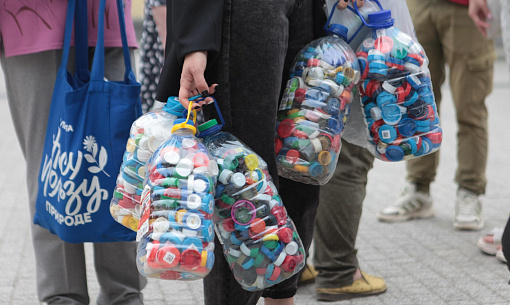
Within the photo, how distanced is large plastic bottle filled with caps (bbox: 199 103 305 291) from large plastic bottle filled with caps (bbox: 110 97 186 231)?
0.37 ft

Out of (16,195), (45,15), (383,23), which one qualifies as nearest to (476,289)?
(383,23)

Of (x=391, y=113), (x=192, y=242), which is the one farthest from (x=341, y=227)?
(x=192, y=242)

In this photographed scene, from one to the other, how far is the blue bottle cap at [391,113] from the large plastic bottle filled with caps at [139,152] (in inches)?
26.8

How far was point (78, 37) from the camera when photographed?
99.5 inches

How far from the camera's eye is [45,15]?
2482 millimetres

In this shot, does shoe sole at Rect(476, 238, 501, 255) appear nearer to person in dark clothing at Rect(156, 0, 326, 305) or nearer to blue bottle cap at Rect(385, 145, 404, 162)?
blue bottle cap at Rect(385, 145, 404, 162)

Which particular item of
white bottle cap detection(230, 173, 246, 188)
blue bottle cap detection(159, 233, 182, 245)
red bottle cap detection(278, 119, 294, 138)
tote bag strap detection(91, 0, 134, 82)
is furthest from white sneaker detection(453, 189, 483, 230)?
blue bottle cap detection(159, 233, 182, 245)

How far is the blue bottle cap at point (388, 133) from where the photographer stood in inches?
86.2

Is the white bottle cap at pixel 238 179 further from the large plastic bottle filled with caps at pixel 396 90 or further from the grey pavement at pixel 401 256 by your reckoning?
the grey pavement at pixel 401 256

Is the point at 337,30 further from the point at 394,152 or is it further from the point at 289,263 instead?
the point at 289,263

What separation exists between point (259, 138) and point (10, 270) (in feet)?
7.03

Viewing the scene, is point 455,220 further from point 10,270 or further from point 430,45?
point 10,270

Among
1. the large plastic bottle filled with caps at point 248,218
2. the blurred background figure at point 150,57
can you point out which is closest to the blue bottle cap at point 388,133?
the large plastic bottle filled with caps at point 248,218

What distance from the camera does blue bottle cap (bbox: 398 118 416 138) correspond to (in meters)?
2.18
